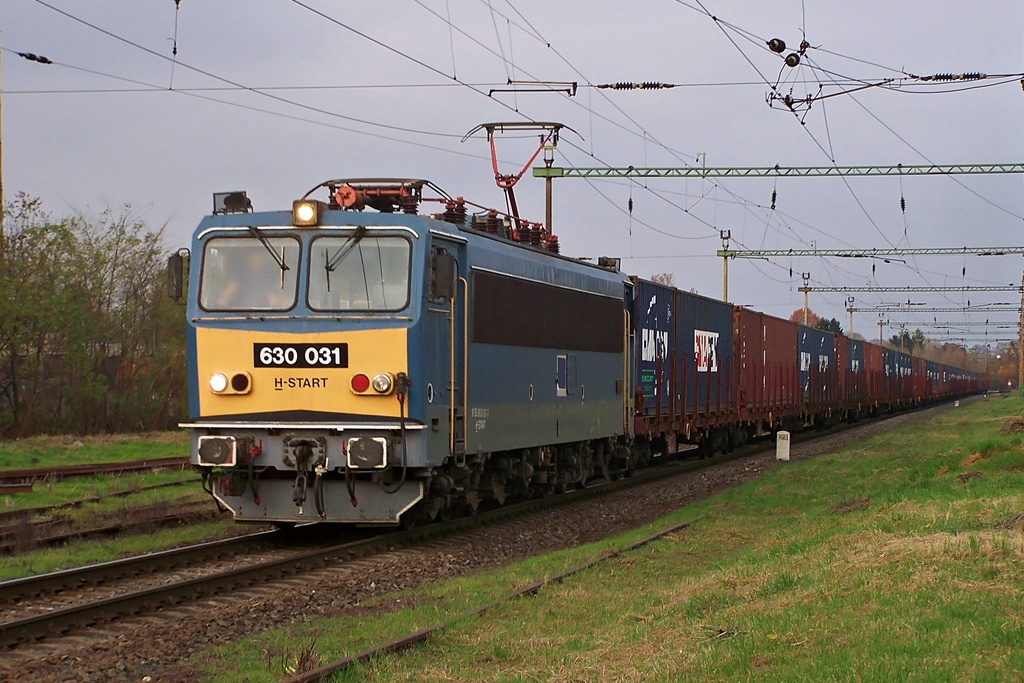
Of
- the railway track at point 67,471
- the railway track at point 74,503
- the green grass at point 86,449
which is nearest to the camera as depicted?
the railway track at point 74,503

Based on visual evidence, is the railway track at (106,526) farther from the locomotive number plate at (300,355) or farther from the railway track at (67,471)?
the railway track at (67,471)

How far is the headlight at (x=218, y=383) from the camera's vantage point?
1216cm

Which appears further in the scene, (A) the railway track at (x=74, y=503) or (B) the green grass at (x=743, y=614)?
(A) the railway track at (x=74, y=503)

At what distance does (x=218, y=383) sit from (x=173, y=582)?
252 cm

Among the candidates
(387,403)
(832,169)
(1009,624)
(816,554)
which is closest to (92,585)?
(387,403)

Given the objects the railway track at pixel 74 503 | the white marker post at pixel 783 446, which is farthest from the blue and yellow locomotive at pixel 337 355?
the white marker post at pixel 783 446

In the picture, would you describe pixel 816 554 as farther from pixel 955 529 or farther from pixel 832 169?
pixel 832 169

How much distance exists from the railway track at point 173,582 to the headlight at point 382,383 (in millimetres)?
1727

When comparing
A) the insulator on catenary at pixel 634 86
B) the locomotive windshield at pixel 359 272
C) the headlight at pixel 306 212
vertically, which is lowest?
the locomotive windshield at pixel 359 272


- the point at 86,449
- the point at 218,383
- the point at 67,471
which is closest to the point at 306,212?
the point at 218,383

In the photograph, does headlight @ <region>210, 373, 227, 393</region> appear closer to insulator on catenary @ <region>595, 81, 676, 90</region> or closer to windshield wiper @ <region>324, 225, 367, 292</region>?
windshield wiper @ <region>324, 225, 367, 292</region>

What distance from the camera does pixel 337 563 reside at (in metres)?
11.6

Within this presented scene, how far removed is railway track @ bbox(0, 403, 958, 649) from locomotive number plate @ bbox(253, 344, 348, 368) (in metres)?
1.93

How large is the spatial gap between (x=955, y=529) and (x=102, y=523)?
32.1 feet
